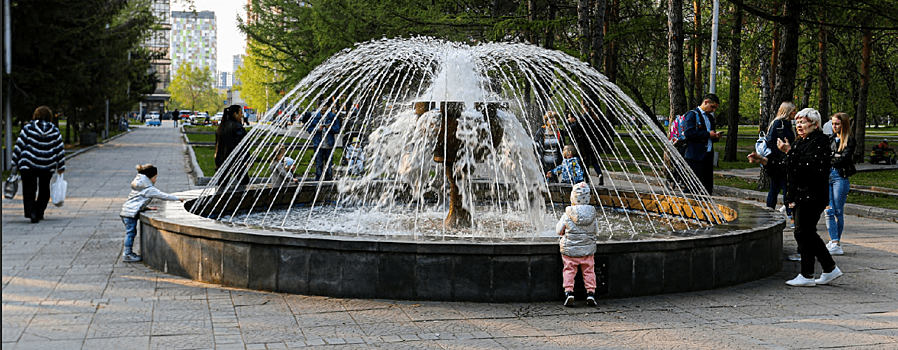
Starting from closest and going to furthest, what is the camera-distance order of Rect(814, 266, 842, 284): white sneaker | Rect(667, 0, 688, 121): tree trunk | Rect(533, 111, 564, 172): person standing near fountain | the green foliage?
1. Rect(814, 266, 842, 284): white sneaker
2. Rect(533, 111, 564, 172): person standing near fountain
3. Rect(667, 0, 688, 121): tree trunk
4. the green foliage

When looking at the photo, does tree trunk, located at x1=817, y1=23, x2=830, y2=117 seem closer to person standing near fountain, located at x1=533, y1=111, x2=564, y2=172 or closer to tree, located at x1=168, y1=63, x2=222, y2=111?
person standing near fountain, located at x1=533, y1=111, x2=564, y2=172

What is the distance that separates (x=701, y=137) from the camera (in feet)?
33.6

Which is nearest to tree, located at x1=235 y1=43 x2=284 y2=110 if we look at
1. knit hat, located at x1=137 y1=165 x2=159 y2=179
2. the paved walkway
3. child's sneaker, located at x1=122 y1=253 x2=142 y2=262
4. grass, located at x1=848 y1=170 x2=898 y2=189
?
grass, located at x1=848 y1=170 x2=898 y2=189

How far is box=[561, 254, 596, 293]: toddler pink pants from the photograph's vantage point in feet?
20.2

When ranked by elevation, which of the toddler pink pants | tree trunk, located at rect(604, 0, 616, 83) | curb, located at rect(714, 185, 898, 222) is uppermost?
tree trunk, located at rect(604, 0, 616, 83)

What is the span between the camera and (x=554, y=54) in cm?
1038

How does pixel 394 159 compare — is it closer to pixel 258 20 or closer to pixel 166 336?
pixel 166 336

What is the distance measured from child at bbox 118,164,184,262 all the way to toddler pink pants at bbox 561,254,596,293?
458 centimetres

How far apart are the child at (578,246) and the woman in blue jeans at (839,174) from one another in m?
4.03

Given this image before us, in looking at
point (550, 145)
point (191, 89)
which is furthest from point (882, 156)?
point (191, 89)

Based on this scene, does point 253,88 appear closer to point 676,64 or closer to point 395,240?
point 676,64

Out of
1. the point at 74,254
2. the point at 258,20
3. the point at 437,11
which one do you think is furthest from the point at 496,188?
the point at 258,20

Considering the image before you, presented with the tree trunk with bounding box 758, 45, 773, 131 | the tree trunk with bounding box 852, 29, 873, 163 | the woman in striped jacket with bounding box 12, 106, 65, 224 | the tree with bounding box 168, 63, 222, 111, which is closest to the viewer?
the woman in striped jacket with bounding box 12, 106, 65, 224

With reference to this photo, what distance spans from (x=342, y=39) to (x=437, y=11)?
365 centimetres
